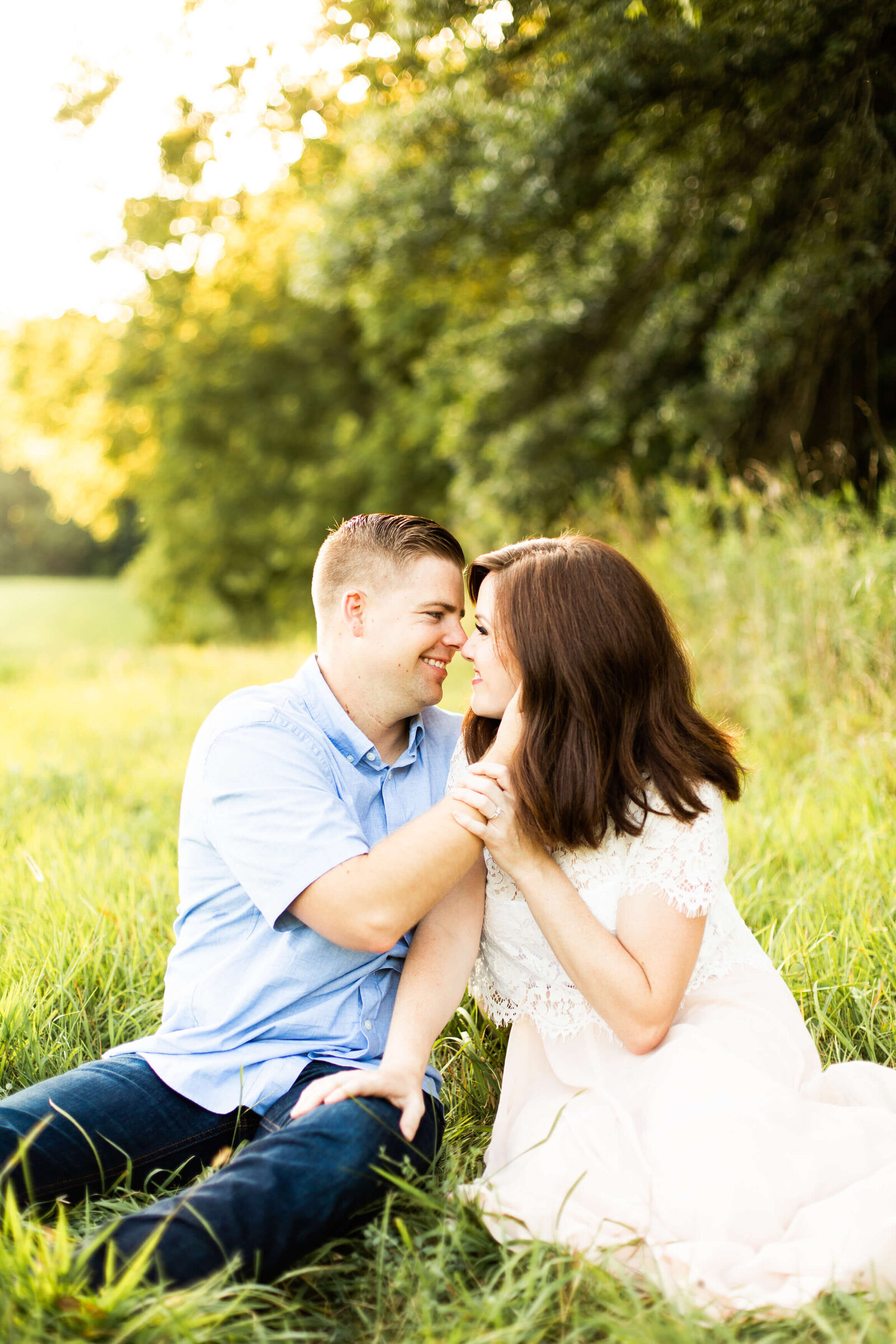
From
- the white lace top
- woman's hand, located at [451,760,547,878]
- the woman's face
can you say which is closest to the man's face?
the woman's face

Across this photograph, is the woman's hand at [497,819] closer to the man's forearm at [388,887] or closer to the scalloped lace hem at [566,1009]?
the man's forearm at [388,887]

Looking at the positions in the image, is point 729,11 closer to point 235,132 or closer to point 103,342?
point 235,132

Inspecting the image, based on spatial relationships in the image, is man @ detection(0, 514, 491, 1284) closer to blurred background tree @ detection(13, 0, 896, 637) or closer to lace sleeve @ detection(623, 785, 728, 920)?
lace sleeve @ detection(623, 785, 728, 920)

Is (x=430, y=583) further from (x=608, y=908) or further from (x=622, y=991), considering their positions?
(x=622, y=991)

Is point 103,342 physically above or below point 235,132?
above

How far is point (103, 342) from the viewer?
1975cm

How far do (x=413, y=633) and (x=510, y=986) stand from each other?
919 mm

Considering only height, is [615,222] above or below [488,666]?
above

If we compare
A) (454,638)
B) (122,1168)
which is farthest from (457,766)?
(122,1168)

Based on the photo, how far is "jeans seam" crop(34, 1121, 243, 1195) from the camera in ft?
6.93

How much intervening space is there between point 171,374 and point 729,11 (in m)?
14.7

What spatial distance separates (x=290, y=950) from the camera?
2.27m

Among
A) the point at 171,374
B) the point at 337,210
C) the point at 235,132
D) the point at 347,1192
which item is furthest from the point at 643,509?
the point at 171,374

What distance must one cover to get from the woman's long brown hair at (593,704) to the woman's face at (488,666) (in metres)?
0.06
